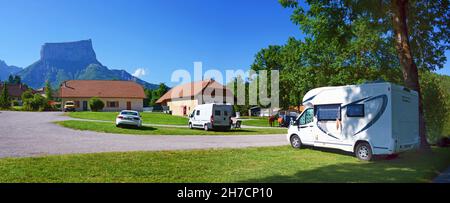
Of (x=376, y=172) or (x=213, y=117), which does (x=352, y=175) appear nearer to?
(x=376, y=172)

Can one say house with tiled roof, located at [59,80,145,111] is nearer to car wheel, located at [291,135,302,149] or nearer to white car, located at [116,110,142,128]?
white car, located at [116,110,142,128]

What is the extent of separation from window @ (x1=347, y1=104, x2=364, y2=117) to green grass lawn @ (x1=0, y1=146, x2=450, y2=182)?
1.71 metres

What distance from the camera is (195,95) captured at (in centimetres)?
5728

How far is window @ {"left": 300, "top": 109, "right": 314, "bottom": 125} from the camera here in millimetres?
15180

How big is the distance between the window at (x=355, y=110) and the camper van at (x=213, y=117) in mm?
14798

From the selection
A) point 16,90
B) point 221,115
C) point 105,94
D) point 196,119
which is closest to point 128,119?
point 196,119

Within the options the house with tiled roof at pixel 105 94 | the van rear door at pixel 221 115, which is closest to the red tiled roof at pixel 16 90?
the house with tiled roof at pixel 105 94

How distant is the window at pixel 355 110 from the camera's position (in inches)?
509

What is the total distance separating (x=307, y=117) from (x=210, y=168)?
712cm

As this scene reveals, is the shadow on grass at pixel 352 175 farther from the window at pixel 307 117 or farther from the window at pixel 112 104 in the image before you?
the window at pixel 112 104

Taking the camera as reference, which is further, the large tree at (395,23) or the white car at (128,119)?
the white car at (128,119)

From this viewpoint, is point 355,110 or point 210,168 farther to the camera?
point 355,110

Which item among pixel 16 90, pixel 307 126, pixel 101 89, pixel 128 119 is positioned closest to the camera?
pixel 307 126
